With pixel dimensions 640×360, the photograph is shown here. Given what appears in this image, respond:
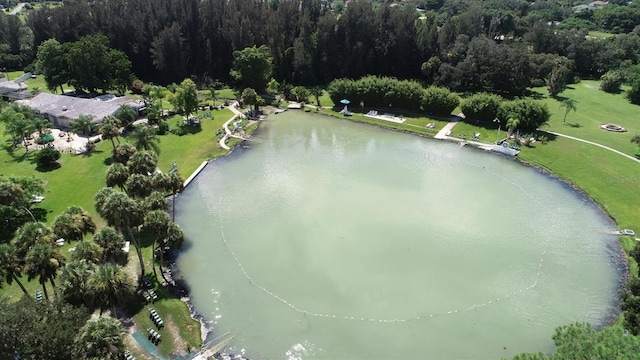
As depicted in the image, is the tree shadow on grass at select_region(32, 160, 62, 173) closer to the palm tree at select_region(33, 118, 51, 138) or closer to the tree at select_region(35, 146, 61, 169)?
the tree at select_region(35, 146, 61, 169)

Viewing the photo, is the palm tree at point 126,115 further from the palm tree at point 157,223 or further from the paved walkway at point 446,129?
the paved walkway at point 446,129

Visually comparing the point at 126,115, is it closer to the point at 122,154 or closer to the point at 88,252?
the point at 122,154

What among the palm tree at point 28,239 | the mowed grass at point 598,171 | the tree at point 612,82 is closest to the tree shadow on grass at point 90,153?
the palm tree at point 28,239

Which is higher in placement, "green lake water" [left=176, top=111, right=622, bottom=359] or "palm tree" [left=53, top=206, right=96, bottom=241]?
"palm tree" [left=53, top=206, right=96, bottom=241]

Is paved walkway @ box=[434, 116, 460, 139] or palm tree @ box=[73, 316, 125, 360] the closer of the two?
palm tree @ box=[73, 316, 125, 360]

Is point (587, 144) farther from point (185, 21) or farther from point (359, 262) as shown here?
point (185, 21)

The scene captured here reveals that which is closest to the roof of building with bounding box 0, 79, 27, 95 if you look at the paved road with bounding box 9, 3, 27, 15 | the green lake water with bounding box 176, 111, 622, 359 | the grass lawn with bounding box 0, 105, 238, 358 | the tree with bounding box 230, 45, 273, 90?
the grass lawn with bounding box 0, 105, 238, 358

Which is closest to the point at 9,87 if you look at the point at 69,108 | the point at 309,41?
the point at 69,108

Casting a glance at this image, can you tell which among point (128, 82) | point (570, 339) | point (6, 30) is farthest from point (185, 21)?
point (570, 339)
